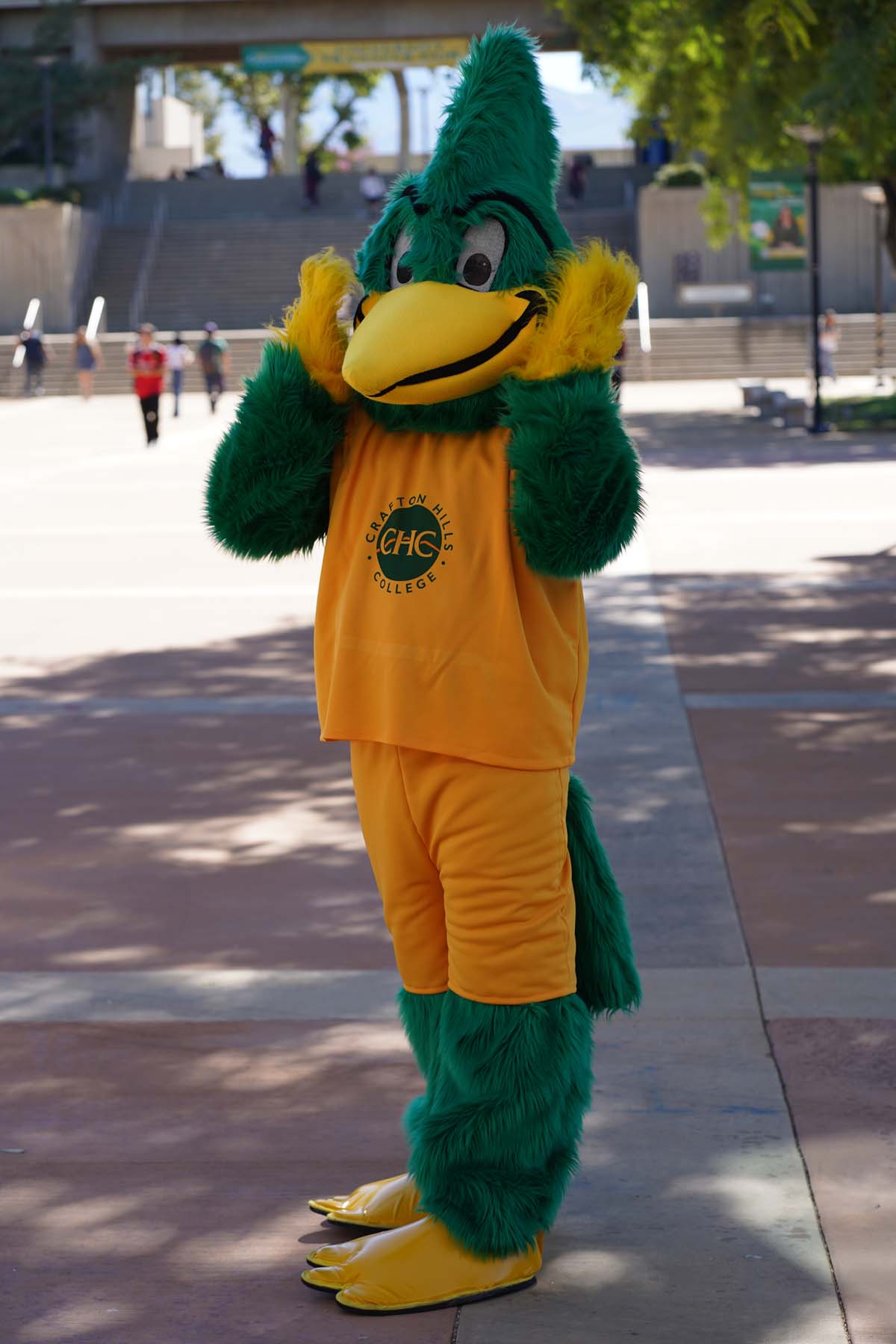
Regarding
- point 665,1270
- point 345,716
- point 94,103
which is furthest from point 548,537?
point 94,103

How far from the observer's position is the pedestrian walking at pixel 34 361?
3509 cm

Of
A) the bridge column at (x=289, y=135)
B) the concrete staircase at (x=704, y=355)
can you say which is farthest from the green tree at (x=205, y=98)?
the concrete staircase at (x=704, y=355)

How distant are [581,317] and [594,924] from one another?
1.12 m

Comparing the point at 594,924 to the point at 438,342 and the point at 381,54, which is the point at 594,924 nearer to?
the point at 438,342

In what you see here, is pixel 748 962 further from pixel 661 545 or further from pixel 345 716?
A: pixel 661 545

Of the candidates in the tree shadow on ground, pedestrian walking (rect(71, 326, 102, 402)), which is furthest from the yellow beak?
pedestrian walking (rect(71, 326, 102, 402))

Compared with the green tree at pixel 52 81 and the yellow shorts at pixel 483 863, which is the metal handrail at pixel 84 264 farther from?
the yellow shorts at pixel 483 863

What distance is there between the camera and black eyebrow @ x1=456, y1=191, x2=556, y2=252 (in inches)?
122

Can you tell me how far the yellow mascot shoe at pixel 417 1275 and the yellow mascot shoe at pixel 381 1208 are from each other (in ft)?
0.48

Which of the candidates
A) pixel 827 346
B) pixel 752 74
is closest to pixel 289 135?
pixel 827 346

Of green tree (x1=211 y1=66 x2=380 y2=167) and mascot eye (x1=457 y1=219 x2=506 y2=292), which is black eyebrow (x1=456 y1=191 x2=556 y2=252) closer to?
mascot eye (x1=457 y1=219 x2=506 y2=292)

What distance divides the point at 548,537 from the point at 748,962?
2160mm

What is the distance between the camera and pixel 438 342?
9.93 ft

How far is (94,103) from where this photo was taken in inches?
1796
